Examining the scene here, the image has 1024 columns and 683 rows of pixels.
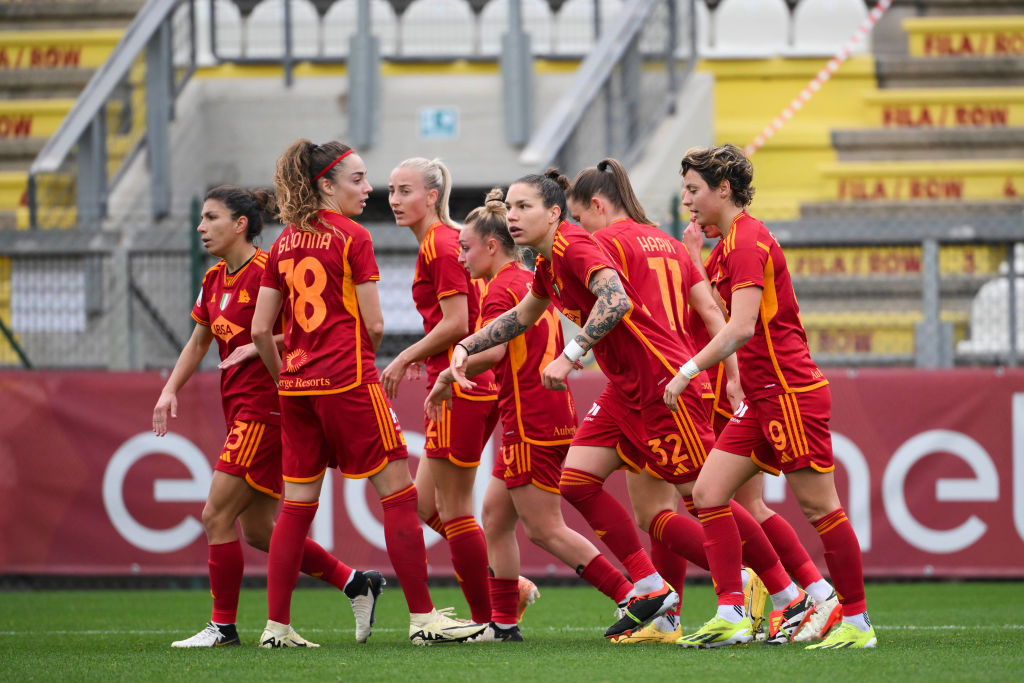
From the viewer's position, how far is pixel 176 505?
938 centimetres

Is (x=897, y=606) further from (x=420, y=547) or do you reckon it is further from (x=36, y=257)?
(x=36, y=257)

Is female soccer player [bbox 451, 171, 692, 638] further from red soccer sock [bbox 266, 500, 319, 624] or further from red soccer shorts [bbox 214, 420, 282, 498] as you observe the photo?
red soccer shorts [bbox 214, 420, 282, 498]

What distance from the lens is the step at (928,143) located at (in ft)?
44.6

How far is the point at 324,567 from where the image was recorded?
6305 mm

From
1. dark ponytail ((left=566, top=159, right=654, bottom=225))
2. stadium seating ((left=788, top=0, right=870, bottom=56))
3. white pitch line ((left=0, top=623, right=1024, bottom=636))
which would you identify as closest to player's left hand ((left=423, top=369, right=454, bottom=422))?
dark ponytail ((left=566, top=159, right=654, bottom=225))

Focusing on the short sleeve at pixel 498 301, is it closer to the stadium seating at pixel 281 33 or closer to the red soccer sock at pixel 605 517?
the red soccer sock at pixel 605 517

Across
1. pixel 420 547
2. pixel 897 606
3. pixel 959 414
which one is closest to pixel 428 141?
pixel 959 414

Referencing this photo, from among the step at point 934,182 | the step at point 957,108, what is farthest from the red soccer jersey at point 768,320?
the step at point 957,108

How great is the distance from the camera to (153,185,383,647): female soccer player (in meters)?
5.98

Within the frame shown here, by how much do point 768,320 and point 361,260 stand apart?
1.74 metres

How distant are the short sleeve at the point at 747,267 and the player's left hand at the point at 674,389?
0.43 meters

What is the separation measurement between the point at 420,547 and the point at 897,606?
11.9ft

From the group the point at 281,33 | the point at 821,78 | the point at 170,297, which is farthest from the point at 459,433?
the point at 281,33

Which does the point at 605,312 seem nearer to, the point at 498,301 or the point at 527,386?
the point at 527,386
